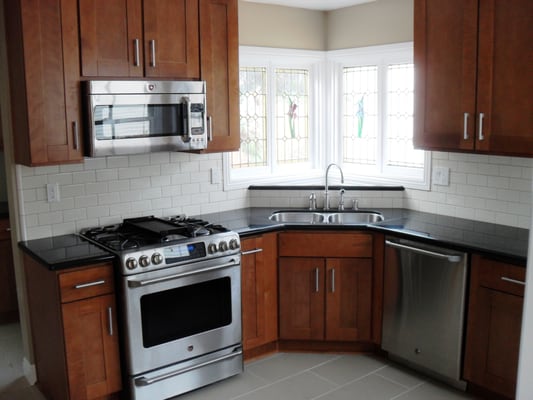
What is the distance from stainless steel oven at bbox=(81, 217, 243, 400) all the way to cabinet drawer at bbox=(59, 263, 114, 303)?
0.07 meters

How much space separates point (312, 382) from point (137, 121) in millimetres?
1876

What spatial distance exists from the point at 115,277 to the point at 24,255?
678 millimetres

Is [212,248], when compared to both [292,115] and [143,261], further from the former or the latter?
[292,115]

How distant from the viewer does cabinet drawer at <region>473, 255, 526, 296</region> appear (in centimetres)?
285

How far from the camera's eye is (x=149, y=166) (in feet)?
12.5

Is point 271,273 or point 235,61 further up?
point 235,61

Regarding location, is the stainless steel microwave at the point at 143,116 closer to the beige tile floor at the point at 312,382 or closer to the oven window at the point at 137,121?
the oven window at the point at 137,121

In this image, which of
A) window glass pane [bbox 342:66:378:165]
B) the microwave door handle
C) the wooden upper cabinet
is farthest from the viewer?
window glass pane [bbox 342:66:378:165]

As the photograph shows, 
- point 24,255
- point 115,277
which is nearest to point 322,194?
point 115,277

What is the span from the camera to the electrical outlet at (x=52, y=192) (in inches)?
133

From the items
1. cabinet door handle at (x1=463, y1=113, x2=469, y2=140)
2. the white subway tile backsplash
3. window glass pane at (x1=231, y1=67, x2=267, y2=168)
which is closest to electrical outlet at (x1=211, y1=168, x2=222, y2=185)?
the white subway tile backsplash

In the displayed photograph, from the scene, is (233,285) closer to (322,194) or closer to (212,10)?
(322,194)

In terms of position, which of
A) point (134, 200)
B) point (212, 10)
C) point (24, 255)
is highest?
point (212, 10)

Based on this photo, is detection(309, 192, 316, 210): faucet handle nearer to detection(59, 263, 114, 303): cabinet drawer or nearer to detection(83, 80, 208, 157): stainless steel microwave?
detection(83, 80, 208, 157): stainless steel microwave
